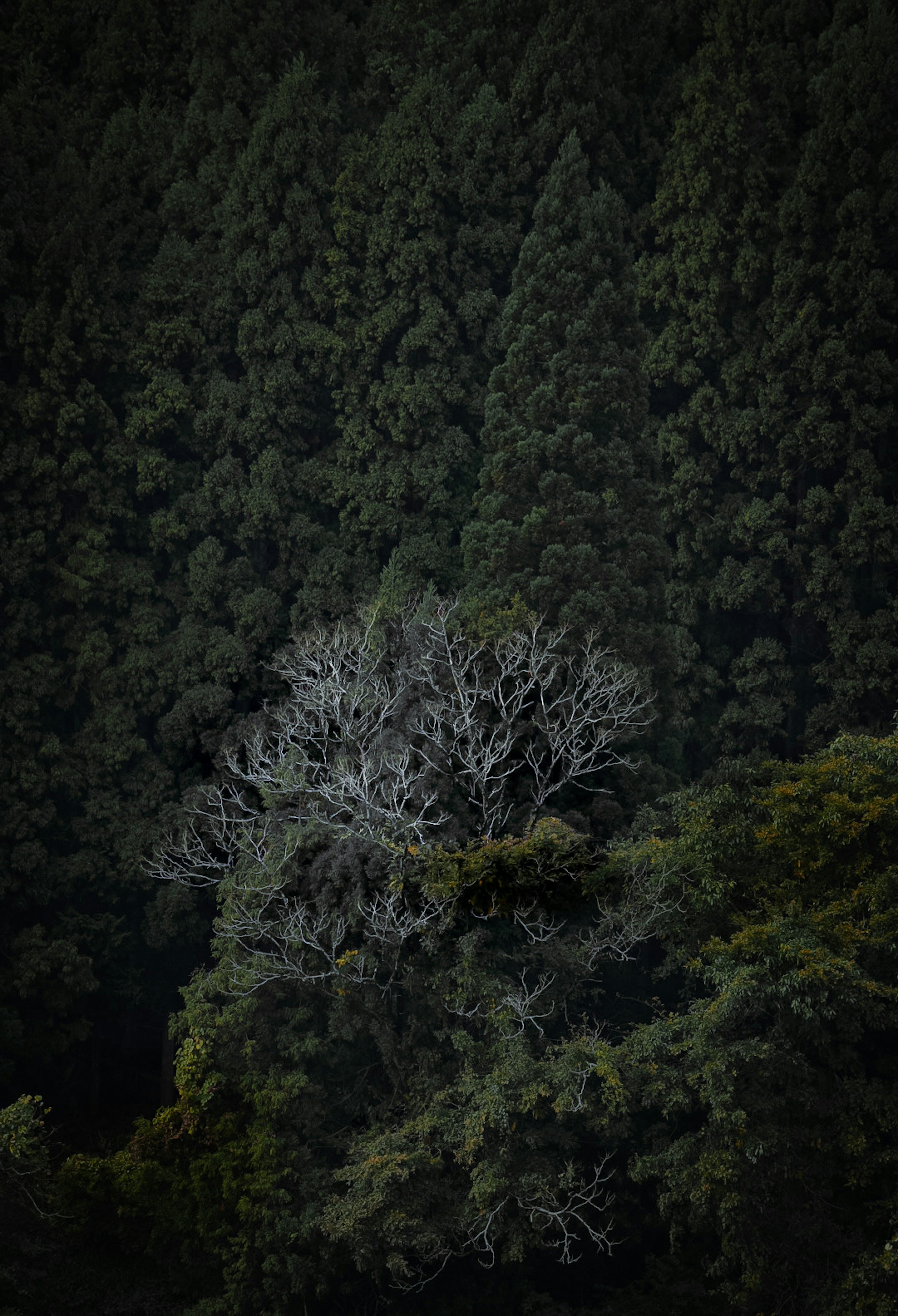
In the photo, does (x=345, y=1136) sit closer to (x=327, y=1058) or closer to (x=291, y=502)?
(x=327, y=1058)

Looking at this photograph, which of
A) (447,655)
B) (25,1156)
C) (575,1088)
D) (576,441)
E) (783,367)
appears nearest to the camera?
(575,1088)

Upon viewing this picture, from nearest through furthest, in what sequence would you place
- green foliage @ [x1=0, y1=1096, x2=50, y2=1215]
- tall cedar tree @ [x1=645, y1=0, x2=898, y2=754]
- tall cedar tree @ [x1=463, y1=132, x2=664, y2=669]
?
1. green foliage @ [x1=0, y1=1096, x2=50, y2=1215]
2. tall cedar tree @ [x1=463, y1=132, x2=664, y2=669]
3. tall cedar tree @ [x1=645, y1=0, x2=898, y2=754]

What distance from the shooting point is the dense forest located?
10.9 m

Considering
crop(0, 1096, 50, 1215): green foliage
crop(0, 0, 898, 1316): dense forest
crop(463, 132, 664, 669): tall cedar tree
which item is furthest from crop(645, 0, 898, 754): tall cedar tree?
crop(0, 1096, 50, 1215): green foliage

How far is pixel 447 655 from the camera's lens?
12391mm

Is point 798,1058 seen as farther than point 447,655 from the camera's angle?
No

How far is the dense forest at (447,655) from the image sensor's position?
35.8 feet

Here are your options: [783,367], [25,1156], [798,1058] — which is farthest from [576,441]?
[25,1156]

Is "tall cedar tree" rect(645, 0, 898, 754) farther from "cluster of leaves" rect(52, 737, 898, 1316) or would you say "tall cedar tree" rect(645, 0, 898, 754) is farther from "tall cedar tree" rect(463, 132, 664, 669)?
"cluster of leaves" rect(52, 737, 898, 1316)

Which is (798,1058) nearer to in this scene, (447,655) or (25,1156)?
(447,655)

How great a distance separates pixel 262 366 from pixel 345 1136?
36.6 ft

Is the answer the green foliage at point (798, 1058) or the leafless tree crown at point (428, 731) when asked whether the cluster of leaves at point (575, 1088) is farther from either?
the leafless tree crown at point (428, 731)

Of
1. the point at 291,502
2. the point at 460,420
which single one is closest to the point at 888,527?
the point at 460,420

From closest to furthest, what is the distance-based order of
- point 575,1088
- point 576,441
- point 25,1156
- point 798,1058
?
point 798,1058 < point 575,1088 < point 25,1156 < point 576,441
